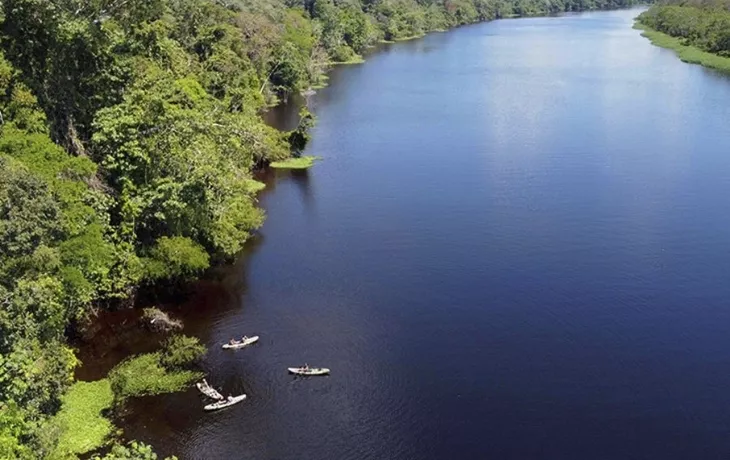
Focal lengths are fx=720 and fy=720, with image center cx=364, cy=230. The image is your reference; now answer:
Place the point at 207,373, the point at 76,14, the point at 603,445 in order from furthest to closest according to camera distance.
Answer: the point at 76,14, the point at 207,373, the point at 603,445

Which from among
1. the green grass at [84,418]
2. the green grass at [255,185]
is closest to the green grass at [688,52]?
the green grass at [255,185]

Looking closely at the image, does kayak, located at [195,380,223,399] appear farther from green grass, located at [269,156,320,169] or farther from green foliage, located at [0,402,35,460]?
green grass, located at [269,156,320,169]

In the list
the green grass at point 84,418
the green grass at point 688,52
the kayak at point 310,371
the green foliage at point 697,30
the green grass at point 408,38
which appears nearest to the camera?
the green grass at point 84,418

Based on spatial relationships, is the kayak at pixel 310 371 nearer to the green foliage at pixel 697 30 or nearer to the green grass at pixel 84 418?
the green grass at pixel 84 418

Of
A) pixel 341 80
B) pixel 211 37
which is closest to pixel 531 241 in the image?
pixel 211 37

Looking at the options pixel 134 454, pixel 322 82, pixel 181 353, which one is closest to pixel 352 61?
pixel 322 82

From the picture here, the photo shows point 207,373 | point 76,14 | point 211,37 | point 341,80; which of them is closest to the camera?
point 207,373

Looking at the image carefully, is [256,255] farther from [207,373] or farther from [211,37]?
[211,37]
